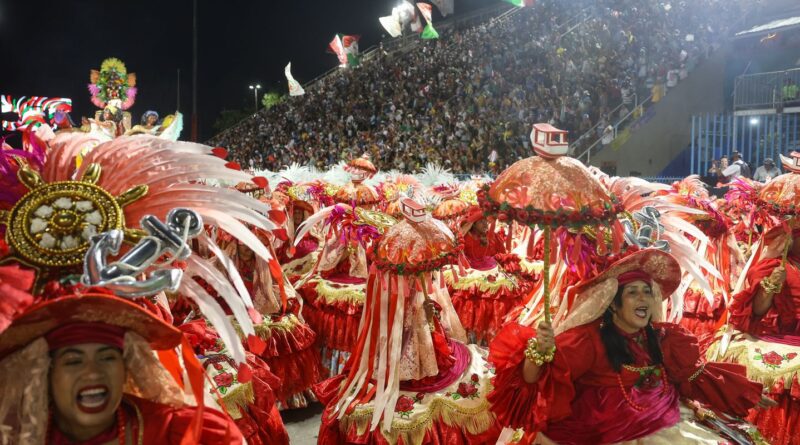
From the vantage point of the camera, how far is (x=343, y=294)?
261 inches

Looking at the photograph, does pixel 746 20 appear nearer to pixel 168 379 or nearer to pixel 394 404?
pixel 394 404

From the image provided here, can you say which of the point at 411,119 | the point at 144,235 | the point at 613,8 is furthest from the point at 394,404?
the point at 613,8

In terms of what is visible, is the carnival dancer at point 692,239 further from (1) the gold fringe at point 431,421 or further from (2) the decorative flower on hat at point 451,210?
(2) the decorative flower on hat at point 451,210

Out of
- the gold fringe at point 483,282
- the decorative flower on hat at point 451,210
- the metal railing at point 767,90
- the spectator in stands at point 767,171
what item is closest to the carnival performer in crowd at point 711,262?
the gold fringe at point 483,282

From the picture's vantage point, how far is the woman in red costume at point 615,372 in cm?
296

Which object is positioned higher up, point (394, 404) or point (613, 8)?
point (613, 8)

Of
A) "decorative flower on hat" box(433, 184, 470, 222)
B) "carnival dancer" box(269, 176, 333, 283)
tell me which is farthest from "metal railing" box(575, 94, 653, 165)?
"decorative flower on hat" box(433, 184, 470, 222)

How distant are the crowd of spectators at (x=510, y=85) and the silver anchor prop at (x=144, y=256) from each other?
49.3 ft

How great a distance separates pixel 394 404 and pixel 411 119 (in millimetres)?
18284

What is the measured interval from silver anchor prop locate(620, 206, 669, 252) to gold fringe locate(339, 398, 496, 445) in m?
1.63

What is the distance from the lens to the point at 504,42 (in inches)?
883

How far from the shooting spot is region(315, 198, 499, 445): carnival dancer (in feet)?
13.7

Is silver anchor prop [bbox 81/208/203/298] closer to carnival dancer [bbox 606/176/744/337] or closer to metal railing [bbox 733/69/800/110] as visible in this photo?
carnival dancer [bbox 606/176/744/337]

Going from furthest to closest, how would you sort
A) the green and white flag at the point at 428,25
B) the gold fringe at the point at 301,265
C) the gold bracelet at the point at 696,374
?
1. the green and white flag at the point at 428,25
2. the gold fringe at the point at 301,265
3. the gold bracelet at the point at 696,374
